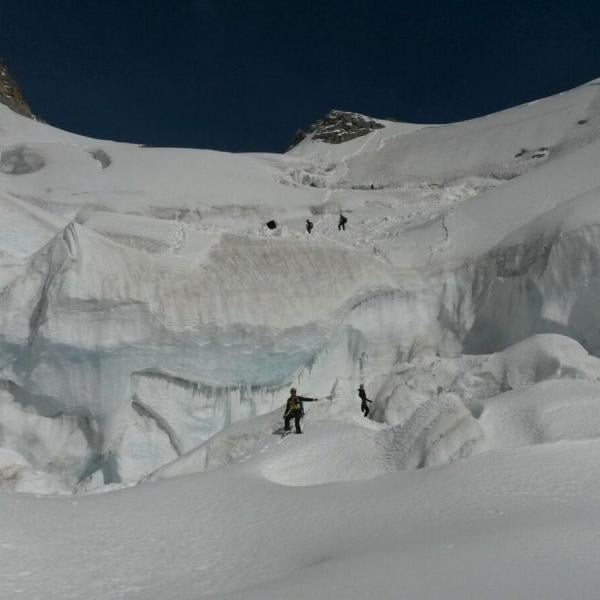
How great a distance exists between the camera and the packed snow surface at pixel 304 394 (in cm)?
662

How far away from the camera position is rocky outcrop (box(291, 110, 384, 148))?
5266 cm

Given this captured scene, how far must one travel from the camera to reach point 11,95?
2505 inches

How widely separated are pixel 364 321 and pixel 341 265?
162 cm

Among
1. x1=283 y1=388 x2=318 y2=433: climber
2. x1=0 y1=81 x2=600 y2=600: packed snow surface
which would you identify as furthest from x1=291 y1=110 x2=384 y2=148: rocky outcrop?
x1=283 y1=388 x2=318 y2=433: climber

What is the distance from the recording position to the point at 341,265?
1881cm

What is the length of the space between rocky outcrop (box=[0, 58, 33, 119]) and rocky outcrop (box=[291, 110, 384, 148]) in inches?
989

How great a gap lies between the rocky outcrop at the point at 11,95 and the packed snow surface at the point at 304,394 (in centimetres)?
3559

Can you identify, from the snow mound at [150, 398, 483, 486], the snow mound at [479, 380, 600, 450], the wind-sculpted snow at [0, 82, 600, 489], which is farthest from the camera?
the wind-sculpted snow at [0, 82, 600, 489]

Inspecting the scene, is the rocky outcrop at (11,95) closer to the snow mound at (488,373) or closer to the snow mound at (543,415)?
the snow mound at (488,373)

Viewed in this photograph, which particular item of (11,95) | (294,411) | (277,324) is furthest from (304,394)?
(11,95)

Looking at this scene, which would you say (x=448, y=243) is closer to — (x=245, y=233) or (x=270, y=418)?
(x=245, y=233)

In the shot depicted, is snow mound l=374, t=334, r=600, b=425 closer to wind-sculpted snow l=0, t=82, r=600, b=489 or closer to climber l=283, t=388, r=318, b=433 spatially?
wind-sculpted snow l=0, t=82, r=600, b=489

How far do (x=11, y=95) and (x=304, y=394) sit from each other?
56.7m

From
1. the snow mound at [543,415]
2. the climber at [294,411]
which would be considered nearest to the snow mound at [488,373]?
the snow mound at [543,415]
